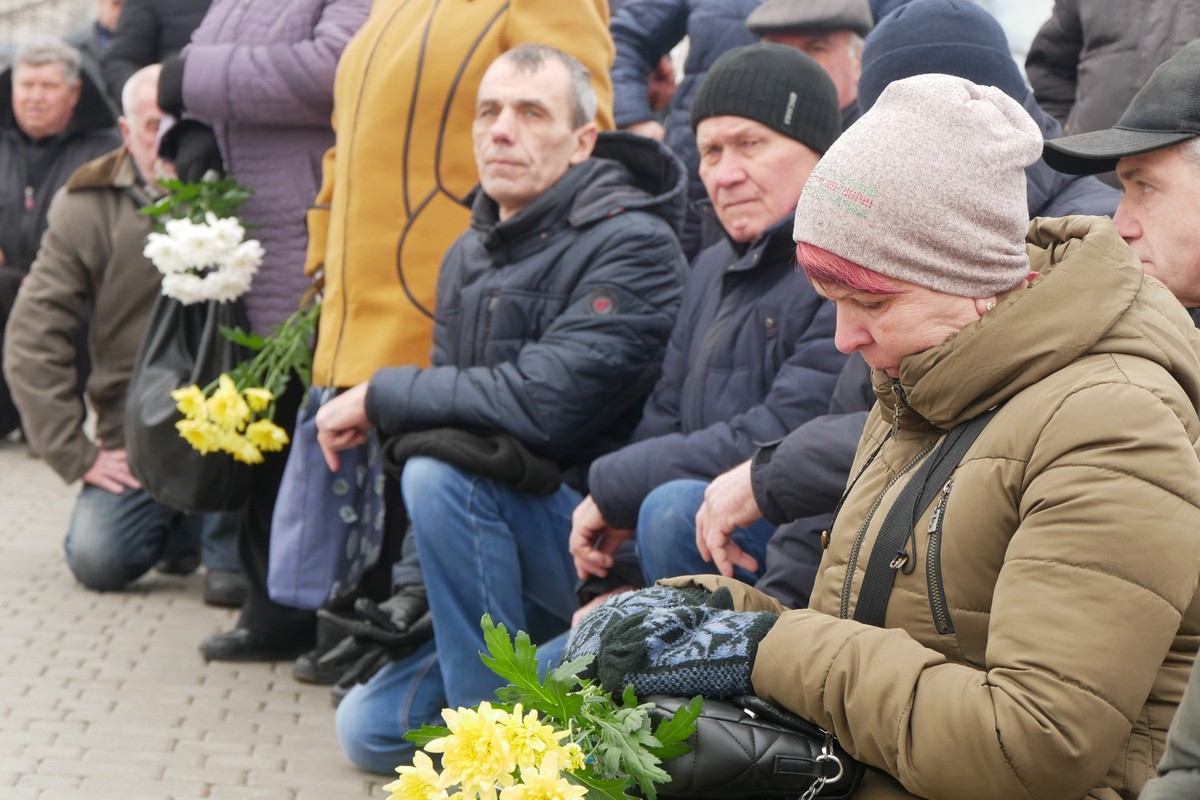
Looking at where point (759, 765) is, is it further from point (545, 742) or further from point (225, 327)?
point (225, 327)

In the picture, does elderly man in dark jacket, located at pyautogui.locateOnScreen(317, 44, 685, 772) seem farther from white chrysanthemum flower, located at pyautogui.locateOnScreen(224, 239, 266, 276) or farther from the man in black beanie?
white chrysanthemum flower, located at pyautogui.locateOnScreen(224, 239, 266, 276)

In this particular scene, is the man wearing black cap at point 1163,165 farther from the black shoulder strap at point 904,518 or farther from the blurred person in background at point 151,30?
the blurred person in background at point 151,30

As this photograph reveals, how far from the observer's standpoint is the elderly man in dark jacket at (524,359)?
435 centimetres

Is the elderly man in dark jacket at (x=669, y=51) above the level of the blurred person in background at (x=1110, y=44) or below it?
below

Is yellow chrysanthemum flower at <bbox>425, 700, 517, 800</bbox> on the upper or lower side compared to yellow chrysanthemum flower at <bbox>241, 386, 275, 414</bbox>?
upper

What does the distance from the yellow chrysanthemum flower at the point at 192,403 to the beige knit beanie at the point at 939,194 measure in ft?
11.2

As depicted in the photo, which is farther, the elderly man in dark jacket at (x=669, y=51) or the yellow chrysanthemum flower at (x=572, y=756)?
the elderly man in dark jacket at (x=669, y=51)

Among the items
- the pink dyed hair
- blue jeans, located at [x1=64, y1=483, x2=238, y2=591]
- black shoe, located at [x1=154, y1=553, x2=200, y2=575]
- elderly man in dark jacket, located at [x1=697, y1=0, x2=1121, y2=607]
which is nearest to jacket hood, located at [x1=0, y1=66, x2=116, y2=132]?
blue jeans, located at [x1=64, y1=483, x2=238, y2=591]

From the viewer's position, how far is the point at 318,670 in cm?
546

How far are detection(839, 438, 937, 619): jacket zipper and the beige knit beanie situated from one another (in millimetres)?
258

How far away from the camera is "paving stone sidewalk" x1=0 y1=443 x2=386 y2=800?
4.40 meters

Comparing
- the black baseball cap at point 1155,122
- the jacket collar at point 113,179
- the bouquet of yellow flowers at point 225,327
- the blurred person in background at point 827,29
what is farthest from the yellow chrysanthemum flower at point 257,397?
the black baseball cap at point 1155,122

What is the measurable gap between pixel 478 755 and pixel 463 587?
7.34 ft

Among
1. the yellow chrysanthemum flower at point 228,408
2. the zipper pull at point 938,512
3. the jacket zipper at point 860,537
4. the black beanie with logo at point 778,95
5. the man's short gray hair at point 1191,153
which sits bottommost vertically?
the yellow chrysanthemum flower at point 228,408
